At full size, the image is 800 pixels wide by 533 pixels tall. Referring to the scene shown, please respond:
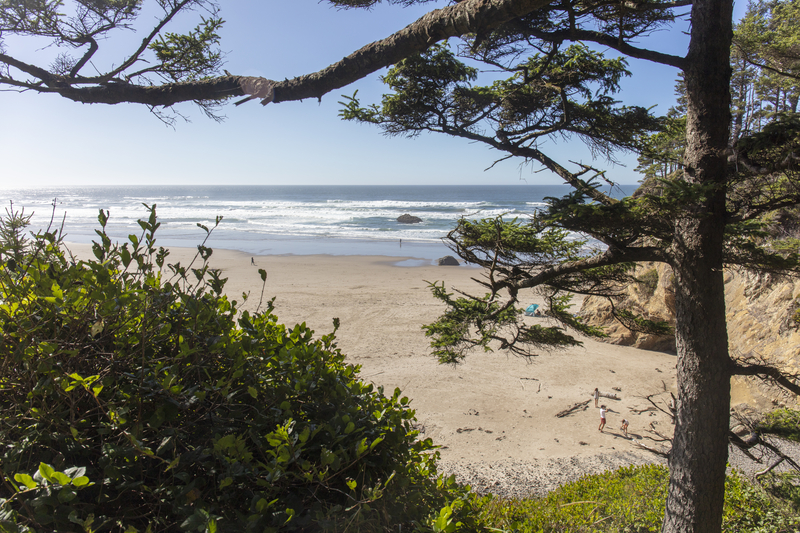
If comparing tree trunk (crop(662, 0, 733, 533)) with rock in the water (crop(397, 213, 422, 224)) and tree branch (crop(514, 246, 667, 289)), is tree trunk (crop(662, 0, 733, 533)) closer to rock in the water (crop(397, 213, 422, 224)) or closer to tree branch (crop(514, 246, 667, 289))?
tree branch (crop(514, 246, 667, 289))

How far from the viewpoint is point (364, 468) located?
55.1 inches

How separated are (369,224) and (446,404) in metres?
32.7

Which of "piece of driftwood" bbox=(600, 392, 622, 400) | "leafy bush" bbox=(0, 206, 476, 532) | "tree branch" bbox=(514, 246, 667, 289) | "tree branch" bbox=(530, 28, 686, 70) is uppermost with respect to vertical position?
"tree branch" bbox=(530, 28, 686, 70)

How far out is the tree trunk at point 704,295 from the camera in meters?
3.22

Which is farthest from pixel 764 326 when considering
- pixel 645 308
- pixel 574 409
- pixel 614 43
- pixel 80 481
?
pixel 80 481

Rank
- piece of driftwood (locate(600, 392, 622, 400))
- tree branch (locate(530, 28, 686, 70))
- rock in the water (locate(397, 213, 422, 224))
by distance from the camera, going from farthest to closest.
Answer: rock in the water (locate(397, 213, 422, 224)), piece of driftwood (locate(600, 392, 622, 400)), tree branch (locate(530, 28, 686, 70))

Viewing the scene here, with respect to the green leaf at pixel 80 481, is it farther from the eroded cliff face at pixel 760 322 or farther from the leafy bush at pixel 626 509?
the eroded cliff face at pixel 760 322

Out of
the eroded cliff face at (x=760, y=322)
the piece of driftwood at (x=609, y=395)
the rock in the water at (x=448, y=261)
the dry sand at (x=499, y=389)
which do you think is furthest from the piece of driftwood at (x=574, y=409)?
the rock in the water at (x=448, y=261)

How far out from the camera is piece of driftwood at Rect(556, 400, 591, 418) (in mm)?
8336

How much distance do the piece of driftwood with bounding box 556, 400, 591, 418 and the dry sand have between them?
0.34 feet

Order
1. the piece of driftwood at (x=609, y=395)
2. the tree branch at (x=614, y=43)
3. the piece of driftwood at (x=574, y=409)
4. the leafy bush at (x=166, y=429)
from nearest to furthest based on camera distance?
the leafy bush at (x=166, y=429), the tree branch at (x=614, y=43), the piece of driftwood at (x=574, y=409), the piece of driftwood at (x=609, y=395)

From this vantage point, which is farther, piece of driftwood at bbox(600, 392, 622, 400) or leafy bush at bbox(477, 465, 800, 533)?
piece of driftwood at bbox(600, 392, 622, 400)

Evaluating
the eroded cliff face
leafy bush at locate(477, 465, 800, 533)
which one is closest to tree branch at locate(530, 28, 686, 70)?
the eroded cliff face

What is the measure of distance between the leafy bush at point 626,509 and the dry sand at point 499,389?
130 centimetres
